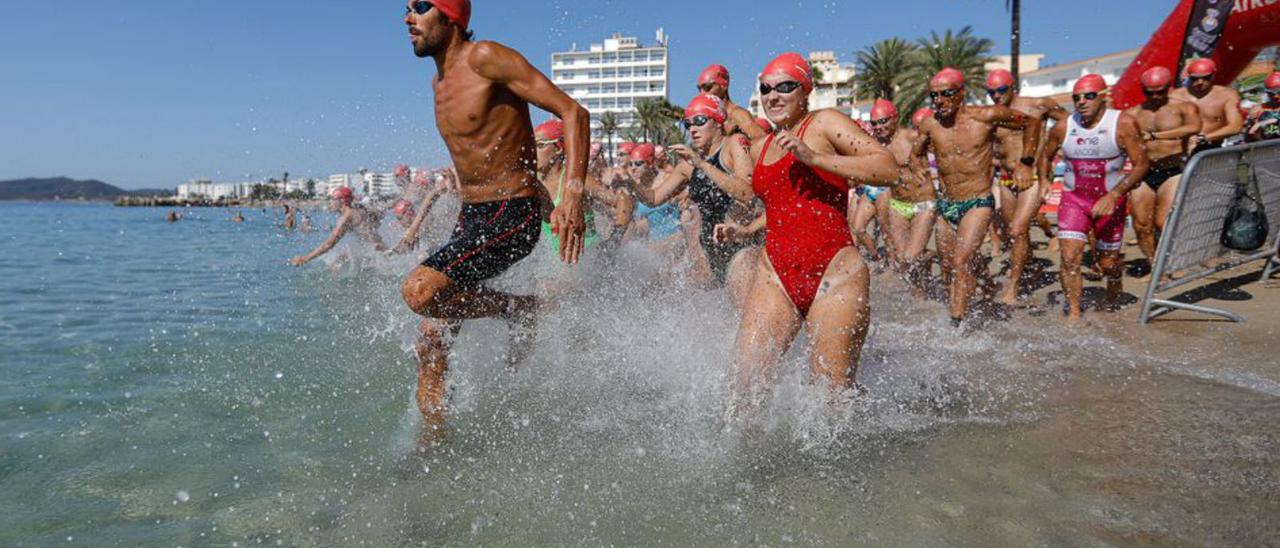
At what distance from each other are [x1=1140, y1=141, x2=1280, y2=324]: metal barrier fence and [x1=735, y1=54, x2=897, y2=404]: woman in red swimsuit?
11.8 feet

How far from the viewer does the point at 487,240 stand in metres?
3.49

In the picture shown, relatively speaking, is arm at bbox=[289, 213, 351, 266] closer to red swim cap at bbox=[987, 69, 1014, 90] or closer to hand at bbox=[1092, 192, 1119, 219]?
red swim cap at bbox=[987, 69, 1014, 90]

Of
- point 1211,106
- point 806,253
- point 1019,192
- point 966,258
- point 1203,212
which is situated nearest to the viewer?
point 806,253

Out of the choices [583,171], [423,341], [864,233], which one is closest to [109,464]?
[423,341]

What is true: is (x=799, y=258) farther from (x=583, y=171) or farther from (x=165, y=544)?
(x=165, y=544)

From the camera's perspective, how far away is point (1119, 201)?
5.91m

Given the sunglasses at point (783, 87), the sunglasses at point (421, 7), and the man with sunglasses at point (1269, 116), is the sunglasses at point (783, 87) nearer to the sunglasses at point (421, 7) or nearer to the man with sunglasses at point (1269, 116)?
the sunglasses at point (421, 7)

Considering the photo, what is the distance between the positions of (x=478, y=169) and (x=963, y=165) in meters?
4.39

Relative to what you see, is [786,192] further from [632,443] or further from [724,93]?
[724,93]

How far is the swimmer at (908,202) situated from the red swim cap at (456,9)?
4133mm

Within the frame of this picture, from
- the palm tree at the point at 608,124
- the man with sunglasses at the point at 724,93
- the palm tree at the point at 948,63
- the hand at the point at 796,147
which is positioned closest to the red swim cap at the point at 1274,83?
the man with sunglasses at the point at 724,93

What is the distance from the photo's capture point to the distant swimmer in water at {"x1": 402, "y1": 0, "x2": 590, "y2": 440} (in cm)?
335

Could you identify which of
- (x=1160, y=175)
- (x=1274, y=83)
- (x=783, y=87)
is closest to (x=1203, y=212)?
(x=1160, y=175)

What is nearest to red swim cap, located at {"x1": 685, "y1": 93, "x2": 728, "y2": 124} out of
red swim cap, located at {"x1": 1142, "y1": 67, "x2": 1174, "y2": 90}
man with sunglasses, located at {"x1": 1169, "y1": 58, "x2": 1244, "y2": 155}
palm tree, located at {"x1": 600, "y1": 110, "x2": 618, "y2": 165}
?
red swim cap, located at {"x1": 1142, "y1": 67, "x2": 1174, "y2": 90}
